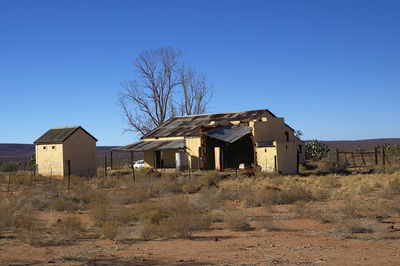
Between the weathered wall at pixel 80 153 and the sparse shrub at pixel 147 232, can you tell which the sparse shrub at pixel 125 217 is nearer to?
the sparse shrub at pixel 147 232

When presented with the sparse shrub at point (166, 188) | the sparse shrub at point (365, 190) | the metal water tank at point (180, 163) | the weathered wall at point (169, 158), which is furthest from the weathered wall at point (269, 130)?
the sparse shrub at point (365, 190)

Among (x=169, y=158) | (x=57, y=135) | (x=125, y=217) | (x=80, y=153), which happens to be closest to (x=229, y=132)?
(x=169, y=158)

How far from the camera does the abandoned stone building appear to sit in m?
30.0

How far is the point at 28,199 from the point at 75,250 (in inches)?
357

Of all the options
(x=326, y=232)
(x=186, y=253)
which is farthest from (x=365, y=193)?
(x=186, y=253)

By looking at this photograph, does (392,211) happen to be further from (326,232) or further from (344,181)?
(344,181)

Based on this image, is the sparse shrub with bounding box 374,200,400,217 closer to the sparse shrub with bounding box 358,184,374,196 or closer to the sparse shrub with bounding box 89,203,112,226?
the sparse shrub with bounding box 358,184,374,196

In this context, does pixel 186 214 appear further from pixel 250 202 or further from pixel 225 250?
pixel 250 202

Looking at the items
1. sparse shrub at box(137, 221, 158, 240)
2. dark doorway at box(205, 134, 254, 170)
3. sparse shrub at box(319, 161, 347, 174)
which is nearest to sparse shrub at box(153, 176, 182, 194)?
sparse shrub at box(137, 221, 158, 240)

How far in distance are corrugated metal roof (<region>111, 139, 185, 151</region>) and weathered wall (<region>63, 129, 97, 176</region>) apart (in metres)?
1.97

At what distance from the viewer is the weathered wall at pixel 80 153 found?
33344 millimetres

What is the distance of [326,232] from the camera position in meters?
11.2

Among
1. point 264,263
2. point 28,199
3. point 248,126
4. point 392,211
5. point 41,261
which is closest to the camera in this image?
point 264,263

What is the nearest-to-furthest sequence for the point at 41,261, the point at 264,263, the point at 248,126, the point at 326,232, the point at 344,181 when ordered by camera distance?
the point at 264,263, the point at 41,261, the point at 326,232, the point at 344,181, the point at 248,126
